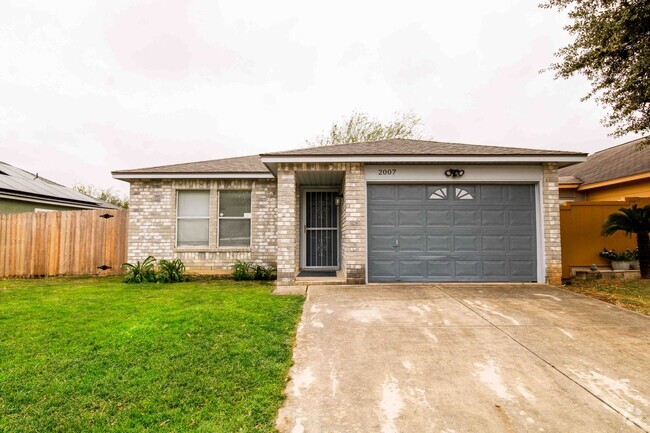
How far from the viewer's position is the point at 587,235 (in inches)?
331

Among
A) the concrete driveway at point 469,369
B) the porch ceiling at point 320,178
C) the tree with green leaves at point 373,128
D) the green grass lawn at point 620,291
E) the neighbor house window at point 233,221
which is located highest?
the tree with green leaves at point 373,128

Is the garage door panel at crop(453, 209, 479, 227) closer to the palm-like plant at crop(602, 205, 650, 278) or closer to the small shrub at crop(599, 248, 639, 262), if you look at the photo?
the palm-like plant at crop(602, 205, 650, 278)

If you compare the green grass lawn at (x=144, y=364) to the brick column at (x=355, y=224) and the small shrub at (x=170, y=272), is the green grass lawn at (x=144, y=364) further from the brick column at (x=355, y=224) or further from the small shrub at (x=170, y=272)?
the small shrub at (x=170, y=272)

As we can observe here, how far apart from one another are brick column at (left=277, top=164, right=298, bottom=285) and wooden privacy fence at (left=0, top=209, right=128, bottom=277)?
5.33 m

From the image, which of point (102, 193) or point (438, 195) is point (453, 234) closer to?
point (438, 195)

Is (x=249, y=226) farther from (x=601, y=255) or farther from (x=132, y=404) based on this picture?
(x=601, y=255)

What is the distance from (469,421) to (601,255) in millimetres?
8427

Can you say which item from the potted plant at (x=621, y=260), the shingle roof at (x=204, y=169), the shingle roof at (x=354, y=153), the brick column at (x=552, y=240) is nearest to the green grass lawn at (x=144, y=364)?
the shingle roof at (x=354, y=153)

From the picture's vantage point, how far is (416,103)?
2250 centimetres

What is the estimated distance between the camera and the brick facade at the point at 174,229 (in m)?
9.41

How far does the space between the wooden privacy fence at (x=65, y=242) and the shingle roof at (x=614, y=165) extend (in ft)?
55.7

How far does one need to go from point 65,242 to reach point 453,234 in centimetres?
1106

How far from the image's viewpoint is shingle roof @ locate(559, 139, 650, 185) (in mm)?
11727

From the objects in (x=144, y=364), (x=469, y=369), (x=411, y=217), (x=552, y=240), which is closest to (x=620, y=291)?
(x=552, y=240)
